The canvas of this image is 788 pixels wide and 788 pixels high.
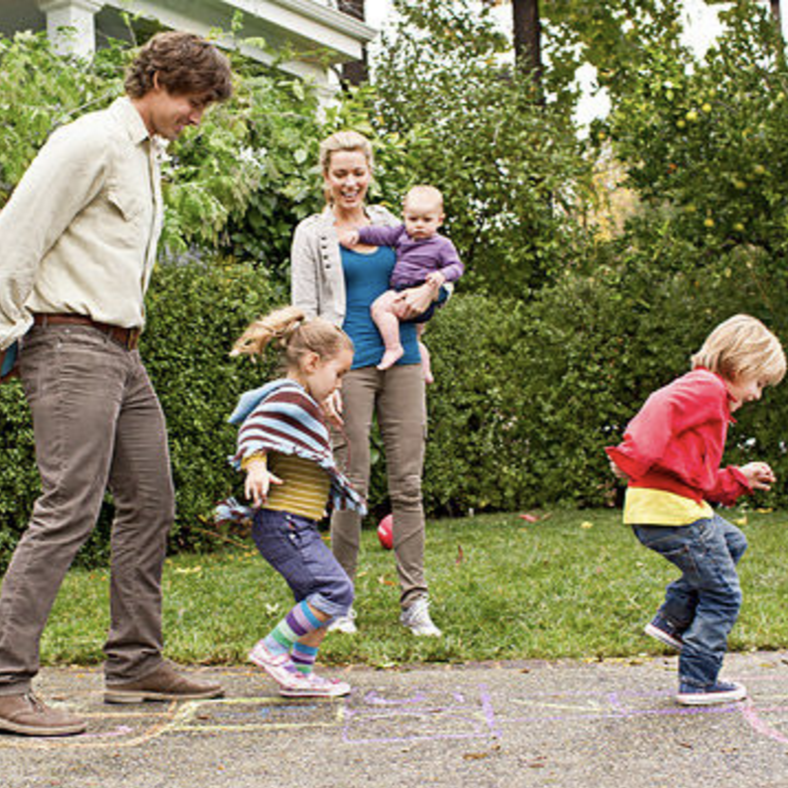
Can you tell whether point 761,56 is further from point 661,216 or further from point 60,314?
point 60,314

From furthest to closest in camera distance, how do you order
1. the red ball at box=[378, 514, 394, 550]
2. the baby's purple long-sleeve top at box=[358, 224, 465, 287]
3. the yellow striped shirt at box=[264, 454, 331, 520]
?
the red ball at box=[378, 514, 394, 550] → the baby's purple long-sleeve top at box=[358, 224, 465, 287] → the yellow striped shirt at box=[264, 454, 331, 520]

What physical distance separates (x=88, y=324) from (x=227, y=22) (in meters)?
9.84

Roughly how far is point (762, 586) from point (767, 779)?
→ 3.33 meters

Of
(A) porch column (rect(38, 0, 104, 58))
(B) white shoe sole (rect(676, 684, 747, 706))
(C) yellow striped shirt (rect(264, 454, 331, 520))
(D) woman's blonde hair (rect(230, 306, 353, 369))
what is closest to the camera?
(B) white shoe sole (rect(676, 684, 747, 706))

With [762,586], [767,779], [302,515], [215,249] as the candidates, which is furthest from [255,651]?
[215,249]

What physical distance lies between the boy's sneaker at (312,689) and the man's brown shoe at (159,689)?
9.1 inches

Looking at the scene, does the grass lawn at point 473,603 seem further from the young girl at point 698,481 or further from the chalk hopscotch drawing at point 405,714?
the young girl at point 698,481

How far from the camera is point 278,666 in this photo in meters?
3.92

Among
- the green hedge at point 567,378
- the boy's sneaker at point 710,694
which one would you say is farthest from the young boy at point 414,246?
the green hedge at point 567,378

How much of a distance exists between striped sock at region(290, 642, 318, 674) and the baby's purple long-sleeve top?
169 cm

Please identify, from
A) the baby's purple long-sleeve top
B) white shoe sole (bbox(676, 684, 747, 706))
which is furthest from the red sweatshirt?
the baby's purple long-sleeve top

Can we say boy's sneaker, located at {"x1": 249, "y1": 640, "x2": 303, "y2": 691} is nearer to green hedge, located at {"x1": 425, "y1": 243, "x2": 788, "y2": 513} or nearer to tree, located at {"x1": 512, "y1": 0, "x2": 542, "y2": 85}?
green hedge, located at {"x1": 425, "y1": 243, "x2": 788, "y2": 513}

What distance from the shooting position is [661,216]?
10.7m

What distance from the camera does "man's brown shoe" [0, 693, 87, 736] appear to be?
341 cm
